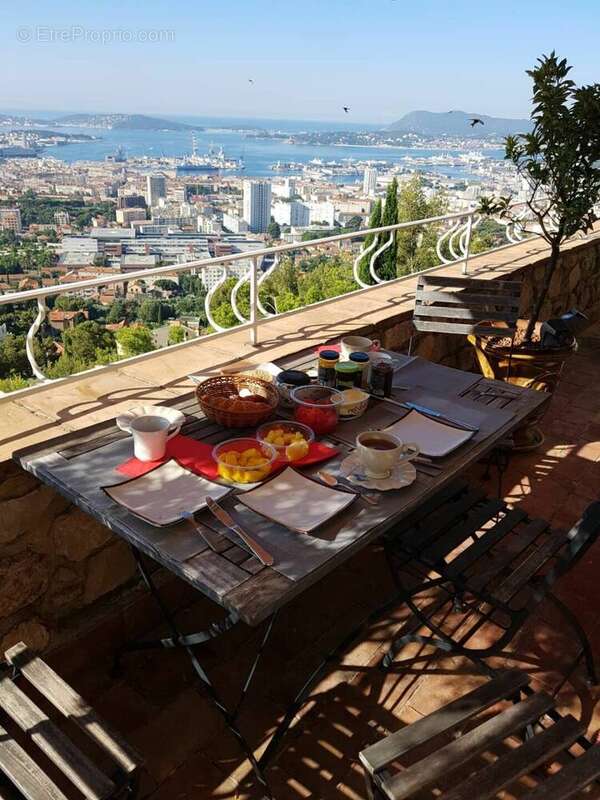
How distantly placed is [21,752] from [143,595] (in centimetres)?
100

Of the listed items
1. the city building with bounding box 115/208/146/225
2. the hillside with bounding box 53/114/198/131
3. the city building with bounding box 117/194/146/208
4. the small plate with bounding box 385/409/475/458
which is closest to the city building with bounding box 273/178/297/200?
the hillside with bounding box 53/114/198/131

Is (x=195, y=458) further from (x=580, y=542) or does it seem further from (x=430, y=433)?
(x=580, y=542)

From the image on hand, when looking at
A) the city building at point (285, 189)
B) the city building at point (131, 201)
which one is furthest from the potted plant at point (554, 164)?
the city building at point (285, 189)

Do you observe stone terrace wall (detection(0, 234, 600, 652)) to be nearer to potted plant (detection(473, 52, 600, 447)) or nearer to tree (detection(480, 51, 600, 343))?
potted plant (detection(473, 52, 600, 447))

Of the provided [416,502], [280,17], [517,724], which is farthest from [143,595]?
[280,17]

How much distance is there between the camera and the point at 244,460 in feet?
5.18

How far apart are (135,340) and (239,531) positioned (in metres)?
2.53

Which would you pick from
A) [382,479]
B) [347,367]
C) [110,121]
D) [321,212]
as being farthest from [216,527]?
[321,212]

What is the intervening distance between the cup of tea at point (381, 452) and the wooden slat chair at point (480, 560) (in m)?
0.45

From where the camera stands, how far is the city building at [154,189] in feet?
67.7

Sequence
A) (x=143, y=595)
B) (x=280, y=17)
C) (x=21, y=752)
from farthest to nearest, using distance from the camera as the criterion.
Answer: (x=280, y=17)
(x=143, y=595)
(x=21, y=752)

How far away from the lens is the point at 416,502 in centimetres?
151

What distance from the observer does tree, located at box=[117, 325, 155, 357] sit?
3373 mm

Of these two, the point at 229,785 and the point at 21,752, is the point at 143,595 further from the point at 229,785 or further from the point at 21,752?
the point at 21,752
